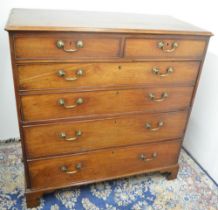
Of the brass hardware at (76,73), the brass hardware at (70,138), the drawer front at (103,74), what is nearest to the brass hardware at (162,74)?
the drawer front at (103,74)

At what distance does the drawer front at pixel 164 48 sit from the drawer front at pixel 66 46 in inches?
3.1

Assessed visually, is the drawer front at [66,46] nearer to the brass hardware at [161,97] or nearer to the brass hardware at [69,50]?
the brass hardware at [69,50]

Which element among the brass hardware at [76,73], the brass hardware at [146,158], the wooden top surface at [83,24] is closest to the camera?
the wooden top surface at [83,24]

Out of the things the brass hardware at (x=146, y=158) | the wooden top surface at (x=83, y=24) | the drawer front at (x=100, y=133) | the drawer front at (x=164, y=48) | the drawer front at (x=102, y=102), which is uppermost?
the wooden top surface at (x=83, y=24)

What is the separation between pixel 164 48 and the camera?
1166 mm

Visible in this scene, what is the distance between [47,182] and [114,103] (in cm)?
59

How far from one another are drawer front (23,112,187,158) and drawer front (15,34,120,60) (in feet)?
1.16

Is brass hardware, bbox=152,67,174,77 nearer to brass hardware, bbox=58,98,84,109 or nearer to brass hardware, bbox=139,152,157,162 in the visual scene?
brass hardware, bbox=58,98,84,109

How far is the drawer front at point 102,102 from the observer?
1112 mm

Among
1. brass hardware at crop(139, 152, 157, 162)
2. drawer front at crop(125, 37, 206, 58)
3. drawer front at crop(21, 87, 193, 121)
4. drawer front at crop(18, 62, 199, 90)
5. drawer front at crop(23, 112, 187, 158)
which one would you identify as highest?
drawer front at crop(125, 37, 206, 58)

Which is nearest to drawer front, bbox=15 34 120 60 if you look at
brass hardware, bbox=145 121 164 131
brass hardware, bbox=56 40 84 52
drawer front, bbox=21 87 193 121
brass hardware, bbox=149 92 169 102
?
brass hardware, bbox=56 40 84 52

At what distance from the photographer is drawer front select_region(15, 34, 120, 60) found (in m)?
0.97

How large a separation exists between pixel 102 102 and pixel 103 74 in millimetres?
150

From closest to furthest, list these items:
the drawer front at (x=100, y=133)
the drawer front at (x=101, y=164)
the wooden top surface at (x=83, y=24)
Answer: the wooden top surface at (x=83, y=24)
the drawer front at (x=100, y=133)
the drawer front at (x=101, y=164)
